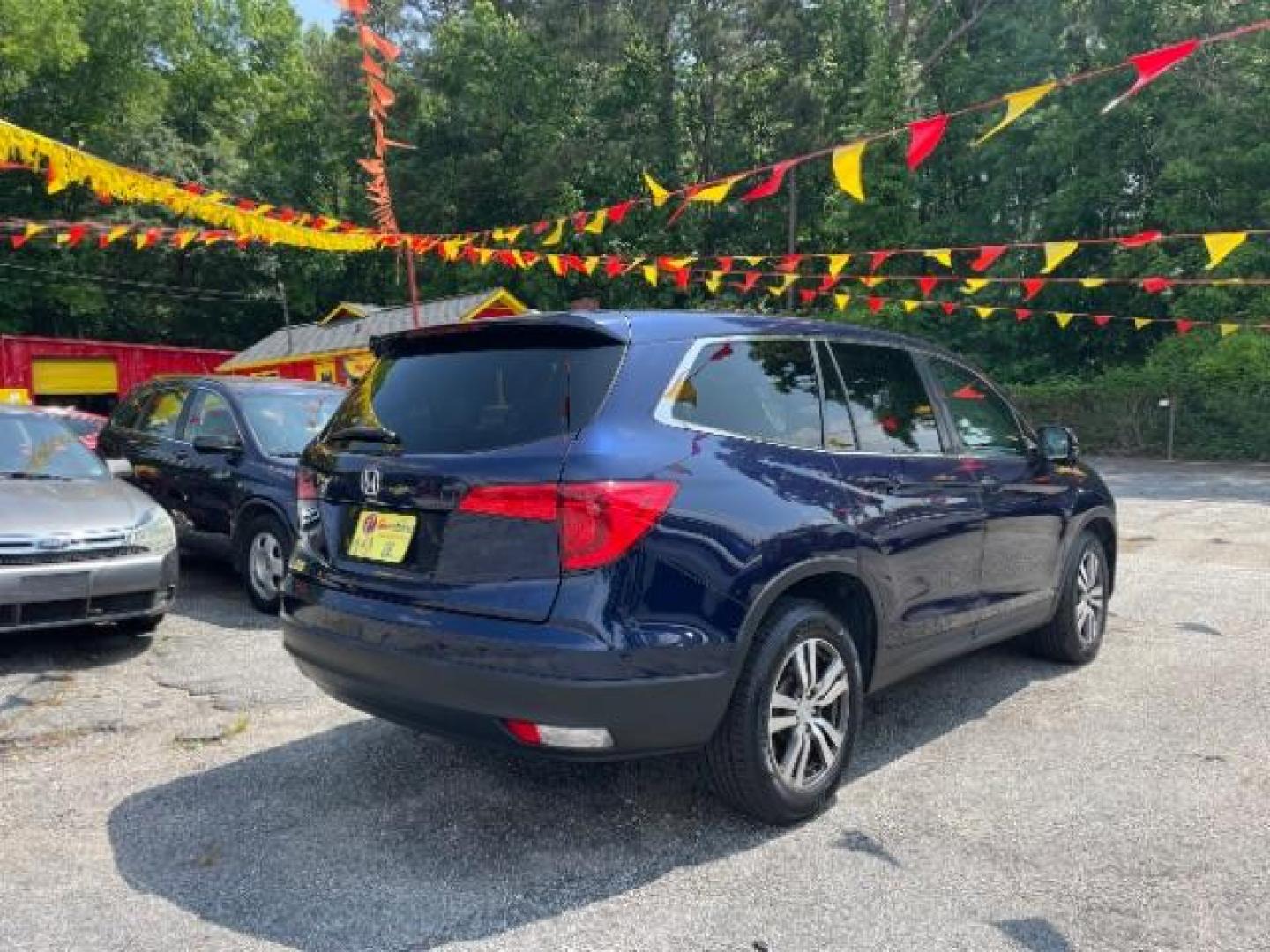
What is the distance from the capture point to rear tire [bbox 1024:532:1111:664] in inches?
203

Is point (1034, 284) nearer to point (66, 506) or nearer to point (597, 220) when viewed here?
point (597, 220)

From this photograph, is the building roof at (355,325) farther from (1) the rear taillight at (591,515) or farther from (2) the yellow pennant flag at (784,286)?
(1) the rear taillight at (591,515)

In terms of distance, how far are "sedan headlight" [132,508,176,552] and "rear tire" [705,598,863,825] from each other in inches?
150

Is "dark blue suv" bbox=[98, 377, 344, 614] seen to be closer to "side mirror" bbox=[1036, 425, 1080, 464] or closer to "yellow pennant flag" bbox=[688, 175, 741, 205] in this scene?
"yellow pennant flag" bbox=[688, 175, 741, 205]

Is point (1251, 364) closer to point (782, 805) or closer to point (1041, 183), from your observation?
point (1041, 183)

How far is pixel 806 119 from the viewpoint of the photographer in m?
35.2

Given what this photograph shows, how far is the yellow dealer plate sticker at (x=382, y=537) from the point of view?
3.20 m

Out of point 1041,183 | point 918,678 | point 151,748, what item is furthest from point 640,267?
point 1041,183

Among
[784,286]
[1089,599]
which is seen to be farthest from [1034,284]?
[1089,599]

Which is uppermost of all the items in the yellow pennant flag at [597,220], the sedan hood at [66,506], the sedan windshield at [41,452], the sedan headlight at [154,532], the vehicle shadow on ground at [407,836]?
the yellow pennant flag at [597,220]

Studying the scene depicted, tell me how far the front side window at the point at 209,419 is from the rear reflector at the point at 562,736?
4.89 metres

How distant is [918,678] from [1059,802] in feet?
5.01

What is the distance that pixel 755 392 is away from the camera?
3.49 meters

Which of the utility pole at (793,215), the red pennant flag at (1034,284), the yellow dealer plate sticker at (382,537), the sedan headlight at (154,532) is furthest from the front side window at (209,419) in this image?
the utility pole at (793,215)
